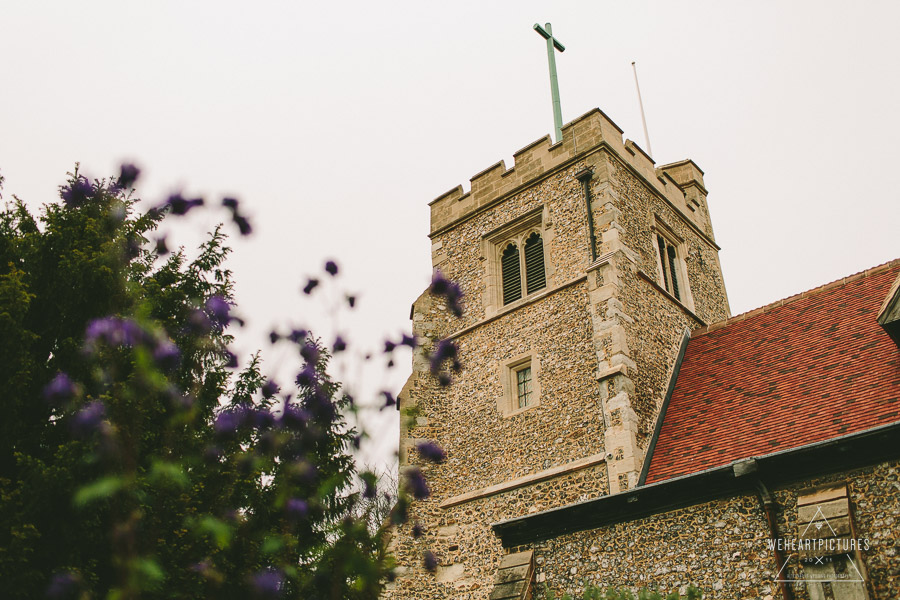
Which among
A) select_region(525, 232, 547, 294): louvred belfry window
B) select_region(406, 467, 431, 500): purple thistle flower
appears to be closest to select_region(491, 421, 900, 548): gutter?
select_region(525, 232, 547, 294): louvred belfry window

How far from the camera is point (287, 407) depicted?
2.80m

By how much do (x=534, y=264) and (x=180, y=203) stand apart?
11.2 m

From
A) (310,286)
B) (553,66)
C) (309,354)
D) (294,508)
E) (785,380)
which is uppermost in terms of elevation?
(553,66)

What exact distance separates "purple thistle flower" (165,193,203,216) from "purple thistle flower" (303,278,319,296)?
57cm

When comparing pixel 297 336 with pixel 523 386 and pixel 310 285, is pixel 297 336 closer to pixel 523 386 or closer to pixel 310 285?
pixel 310 285

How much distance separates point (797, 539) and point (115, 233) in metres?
7.80

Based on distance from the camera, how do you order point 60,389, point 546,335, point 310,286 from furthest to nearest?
point 546,335, point 310,286, point 60,389

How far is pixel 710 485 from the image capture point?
27.5 feet

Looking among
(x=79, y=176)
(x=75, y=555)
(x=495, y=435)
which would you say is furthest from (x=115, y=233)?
(x=495, y=435)

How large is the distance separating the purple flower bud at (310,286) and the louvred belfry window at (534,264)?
10498 mm

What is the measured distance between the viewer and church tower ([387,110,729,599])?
11.1 meters

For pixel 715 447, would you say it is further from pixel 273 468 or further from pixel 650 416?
pixel 273 468

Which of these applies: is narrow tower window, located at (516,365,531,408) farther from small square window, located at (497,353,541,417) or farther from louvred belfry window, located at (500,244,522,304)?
louvred belfry window, located at (500,244,522,304)

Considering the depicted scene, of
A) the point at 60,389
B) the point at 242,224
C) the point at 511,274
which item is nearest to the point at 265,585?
the point at 60,389
